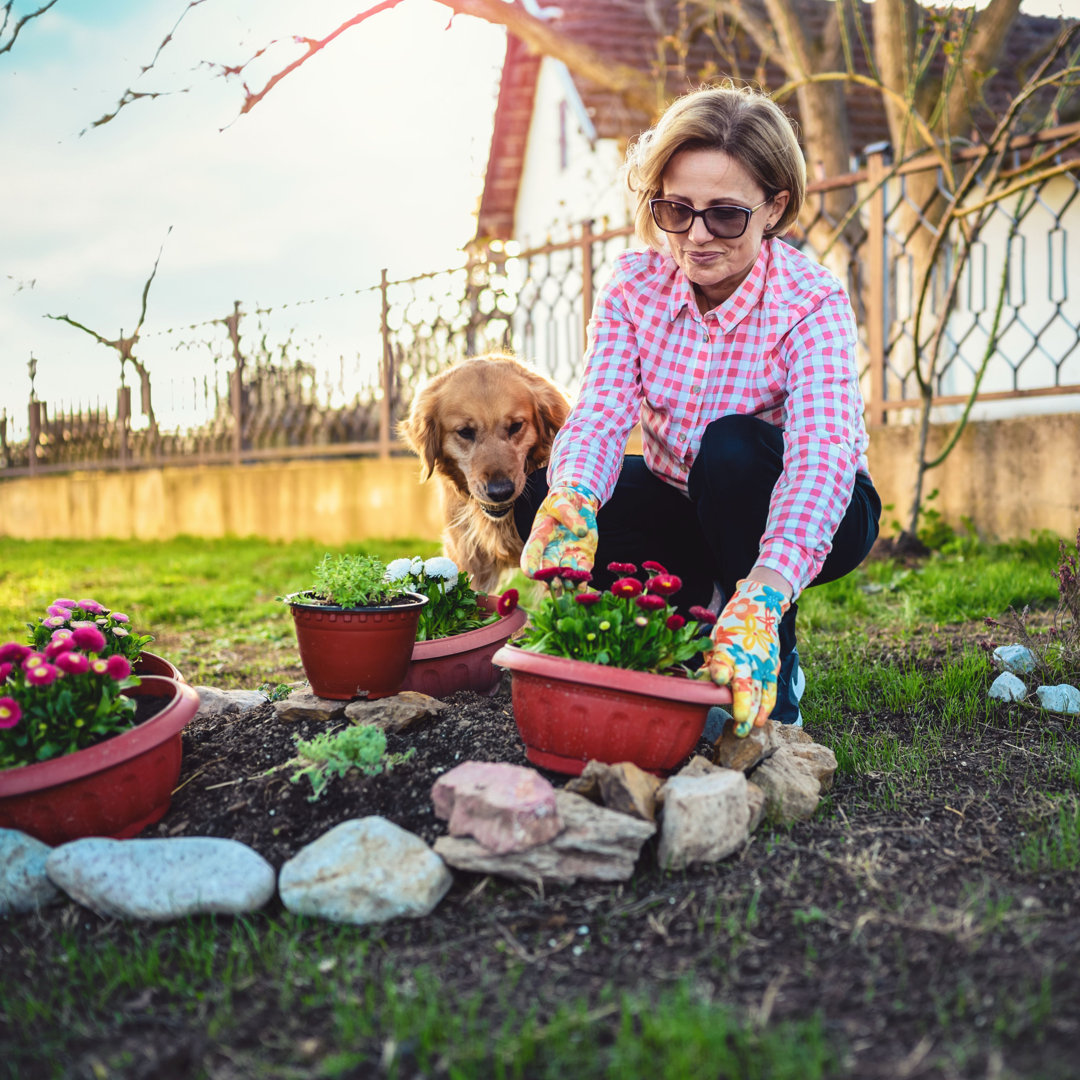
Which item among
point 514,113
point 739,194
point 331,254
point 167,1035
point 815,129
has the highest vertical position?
point 514,113

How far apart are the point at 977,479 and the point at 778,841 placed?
14.4 feet

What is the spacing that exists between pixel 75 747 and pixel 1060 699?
2.58 m

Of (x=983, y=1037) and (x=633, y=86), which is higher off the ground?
(x=633, y=86)

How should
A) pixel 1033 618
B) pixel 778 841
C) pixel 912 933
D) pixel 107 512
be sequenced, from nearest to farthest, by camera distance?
1. pixel 912 933
2. pixel 778 841
3. pixel 1033 618
4. pixel 107 512

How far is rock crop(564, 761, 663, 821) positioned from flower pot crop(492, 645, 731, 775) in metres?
0.06

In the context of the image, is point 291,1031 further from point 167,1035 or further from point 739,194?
point 739,194

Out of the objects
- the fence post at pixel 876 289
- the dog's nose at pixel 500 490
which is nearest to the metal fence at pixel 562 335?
the fence post at pixel 876 289

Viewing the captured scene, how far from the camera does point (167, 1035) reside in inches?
57.5

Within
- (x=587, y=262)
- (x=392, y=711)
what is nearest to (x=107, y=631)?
(x=392, y=711)

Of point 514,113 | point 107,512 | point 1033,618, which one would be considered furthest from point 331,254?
point 514,113

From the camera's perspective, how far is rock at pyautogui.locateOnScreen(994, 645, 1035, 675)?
316 cm

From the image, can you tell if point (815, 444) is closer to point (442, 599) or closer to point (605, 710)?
point (605, 710)

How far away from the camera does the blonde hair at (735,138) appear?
2.40m

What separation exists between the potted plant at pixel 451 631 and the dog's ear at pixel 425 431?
2.82 feet
